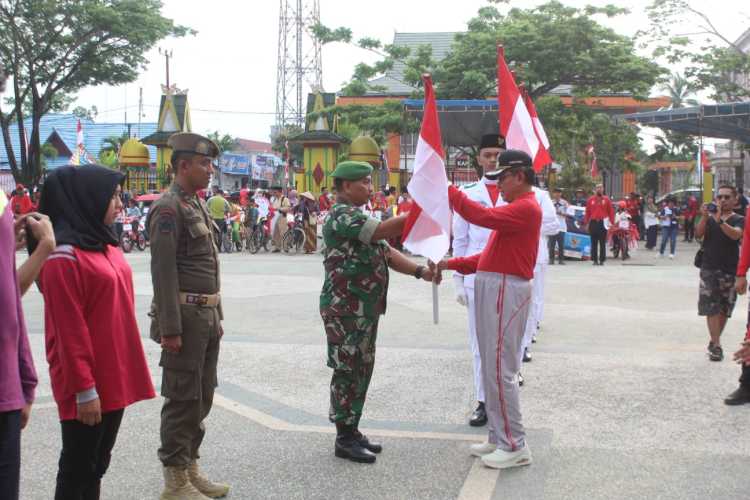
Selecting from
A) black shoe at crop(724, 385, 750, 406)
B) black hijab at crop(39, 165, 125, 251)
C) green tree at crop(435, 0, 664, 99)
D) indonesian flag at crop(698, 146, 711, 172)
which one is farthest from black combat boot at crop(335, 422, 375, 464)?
green tree at crop(435, 0, 664, 99)

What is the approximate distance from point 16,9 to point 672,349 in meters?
25.6

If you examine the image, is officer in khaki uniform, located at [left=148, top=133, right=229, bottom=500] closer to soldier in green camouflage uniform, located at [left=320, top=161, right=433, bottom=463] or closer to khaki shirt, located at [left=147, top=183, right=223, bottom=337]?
khaki shirt, located at [left=147, top=183, right=223, bottom=337]

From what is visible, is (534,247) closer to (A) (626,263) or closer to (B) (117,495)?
(B) (117,495)

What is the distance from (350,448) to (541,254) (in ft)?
10.8

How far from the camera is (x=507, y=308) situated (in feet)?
14.9

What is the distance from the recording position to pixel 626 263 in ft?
61.7

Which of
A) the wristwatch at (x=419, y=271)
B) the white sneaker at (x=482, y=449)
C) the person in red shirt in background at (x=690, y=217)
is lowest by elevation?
the white sneaker at (x=482, y=449)

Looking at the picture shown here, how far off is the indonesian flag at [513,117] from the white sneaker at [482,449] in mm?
2514

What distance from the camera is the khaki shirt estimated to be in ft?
12.6

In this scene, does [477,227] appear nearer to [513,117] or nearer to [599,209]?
[513,117]

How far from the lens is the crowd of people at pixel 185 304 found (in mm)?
3125

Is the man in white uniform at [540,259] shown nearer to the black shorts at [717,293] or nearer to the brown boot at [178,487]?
the black shorts at [717,293]

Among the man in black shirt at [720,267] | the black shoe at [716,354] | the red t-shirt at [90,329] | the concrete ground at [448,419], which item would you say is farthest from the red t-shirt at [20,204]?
the red t-shirt at [90,329]

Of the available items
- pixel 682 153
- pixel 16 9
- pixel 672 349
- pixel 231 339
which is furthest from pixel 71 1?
pixel 682 153
